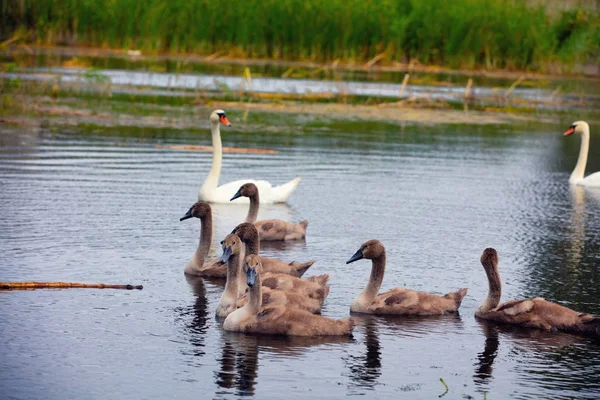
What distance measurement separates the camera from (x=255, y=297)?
10312 mm

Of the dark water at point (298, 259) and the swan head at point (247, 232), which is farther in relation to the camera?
the swan head at point (247, 232)

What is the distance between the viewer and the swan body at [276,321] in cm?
1025

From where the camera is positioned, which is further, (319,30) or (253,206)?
(319,30)

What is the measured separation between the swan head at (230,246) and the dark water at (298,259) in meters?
0.58

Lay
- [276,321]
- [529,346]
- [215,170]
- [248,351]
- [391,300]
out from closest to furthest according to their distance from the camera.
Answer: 1. [248,351]
2. [276,321]
3. [529,346]
4. [391,300]
5. [215,170]

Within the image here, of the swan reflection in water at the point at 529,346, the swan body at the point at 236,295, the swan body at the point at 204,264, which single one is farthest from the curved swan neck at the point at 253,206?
the swan reflection in water at the point at 529,346

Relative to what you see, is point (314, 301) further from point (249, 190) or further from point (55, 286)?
point (249, 190)

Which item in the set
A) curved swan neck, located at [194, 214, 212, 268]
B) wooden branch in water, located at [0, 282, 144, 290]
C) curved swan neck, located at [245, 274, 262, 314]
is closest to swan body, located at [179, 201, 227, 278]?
curved swan neck, located at [194, 214, 212, 268]

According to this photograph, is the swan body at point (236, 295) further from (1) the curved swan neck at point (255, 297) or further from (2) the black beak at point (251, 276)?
(2) the black beak at point (251, 276)

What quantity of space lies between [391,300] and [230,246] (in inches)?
63.2

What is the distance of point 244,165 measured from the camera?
2169 centimetres

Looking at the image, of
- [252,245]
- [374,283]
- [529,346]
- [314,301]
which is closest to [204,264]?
[252,245]

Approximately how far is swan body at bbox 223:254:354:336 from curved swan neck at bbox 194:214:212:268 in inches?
88.8

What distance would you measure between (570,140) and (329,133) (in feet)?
21.6
